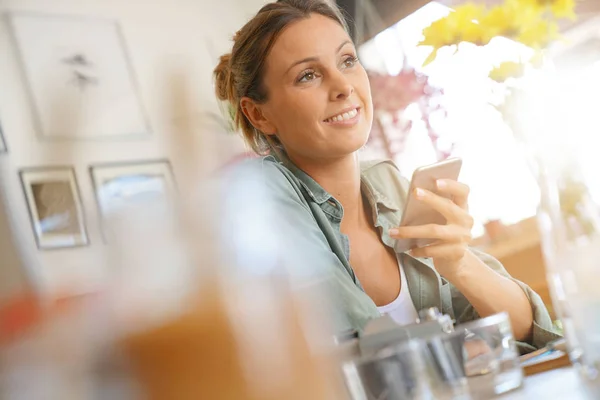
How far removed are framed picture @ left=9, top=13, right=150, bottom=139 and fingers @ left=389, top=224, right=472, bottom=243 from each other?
414 mm

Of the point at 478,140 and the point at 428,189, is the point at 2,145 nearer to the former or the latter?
the point at 428,189

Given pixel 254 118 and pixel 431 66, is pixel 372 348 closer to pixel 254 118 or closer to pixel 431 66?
pixel 254 118

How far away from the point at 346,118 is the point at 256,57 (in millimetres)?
155

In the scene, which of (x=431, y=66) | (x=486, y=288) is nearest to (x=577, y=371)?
(x=486, y=288)

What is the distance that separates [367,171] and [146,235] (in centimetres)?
70

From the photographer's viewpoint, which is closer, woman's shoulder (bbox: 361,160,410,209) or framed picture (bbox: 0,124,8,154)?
framed picture (bbox: 0,124,8,154)

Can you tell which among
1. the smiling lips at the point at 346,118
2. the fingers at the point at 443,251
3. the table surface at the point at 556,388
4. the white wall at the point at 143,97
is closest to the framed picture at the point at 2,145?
the white wall at the point at 143,97

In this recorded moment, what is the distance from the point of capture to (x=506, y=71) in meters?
0.53

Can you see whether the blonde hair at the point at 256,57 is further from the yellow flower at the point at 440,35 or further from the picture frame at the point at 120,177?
the yellow flower at the point at 440,35

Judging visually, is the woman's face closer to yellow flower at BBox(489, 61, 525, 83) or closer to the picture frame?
the picture frame

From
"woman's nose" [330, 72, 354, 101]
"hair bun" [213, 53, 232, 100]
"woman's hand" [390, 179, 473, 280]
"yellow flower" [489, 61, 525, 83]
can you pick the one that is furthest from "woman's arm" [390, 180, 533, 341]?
"hair bun" [213, 53, 232, 100]

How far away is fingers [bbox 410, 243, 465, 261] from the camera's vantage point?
69 cm

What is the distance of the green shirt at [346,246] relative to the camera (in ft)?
2.27

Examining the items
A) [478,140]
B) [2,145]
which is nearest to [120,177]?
[2,145]
